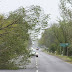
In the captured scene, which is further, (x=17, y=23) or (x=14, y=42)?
(x=14, y=42)

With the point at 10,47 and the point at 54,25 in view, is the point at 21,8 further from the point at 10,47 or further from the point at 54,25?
the point at 54,25

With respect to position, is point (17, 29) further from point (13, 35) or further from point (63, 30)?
point (63, 30)

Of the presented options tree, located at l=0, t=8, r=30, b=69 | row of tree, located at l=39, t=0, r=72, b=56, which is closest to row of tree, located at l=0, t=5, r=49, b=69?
tree, located at l=0, t=8, r=30, b=69

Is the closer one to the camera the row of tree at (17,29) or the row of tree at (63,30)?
the row of tree at (17,29)

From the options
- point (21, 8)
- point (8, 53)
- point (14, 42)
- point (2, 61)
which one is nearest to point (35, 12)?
point (21, 8)

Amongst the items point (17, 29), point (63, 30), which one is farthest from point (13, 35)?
point (63, 30)

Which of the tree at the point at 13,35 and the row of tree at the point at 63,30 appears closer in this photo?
the tree at the point at 13,35

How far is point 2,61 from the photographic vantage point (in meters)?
11.0

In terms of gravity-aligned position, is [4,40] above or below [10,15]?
Result: below

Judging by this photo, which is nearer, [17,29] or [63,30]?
[17,29]

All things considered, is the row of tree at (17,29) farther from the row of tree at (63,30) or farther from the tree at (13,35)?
the row of tree at (63,30)

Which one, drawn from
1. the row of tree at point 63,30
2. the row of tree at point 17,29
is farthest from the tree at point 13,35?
the row of tree at point 63,30

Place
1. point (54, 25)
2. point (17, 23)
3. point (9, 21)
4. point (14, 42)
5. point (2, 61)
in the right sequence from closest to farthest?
1. point (17, 23)
2. point (9, 21)
3. point (14, 42)
4. point (2, 61)
5. point (54, 25)

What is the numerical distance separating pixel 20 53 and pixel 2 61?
2.94ft
